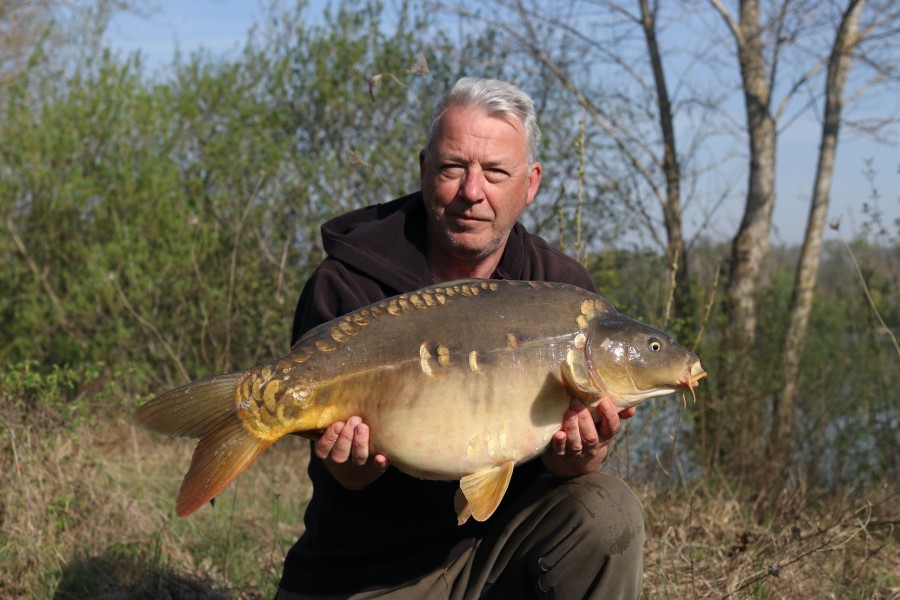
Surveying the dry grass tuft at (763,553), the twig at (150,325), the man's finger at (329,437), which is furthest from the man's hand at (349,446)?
the twig at (150,325)

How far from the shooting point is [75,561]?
315 centimetres

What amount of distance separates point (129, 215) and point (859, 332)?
175 inches

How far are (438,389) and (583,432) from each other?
12.0 inches

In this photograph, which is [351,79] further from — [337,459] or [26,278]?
[337,459]

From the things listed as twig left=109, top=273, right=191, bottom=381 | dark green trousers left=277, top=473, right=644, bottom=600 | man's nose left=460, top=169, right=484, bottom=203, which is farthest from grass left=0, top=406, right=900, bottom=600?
twig left=109, top=273, right=191, bottom=381

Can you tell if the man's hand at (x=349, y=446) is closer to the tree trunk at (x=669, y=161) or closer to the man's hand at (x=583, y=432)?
the man's hand at (x=583, y=432)

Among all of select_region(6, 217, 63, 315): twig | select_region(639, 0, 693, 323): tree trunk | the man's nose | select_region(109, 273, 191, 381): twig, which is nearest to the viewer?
the man's nose

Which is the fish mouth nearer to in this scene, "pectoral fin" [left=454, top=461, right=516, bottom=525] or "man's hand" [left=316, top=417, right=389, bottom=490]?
"pectoral fin" [left=454, top=461, right=516, bottom=525]

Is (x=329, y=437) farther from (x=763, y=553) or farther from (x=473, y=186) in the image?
(x=763, y=553)

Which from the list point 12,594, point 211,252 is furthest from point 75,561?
point 211,252

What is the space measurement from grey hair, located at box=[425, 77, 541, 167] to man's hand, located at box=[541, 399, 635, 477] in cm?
76

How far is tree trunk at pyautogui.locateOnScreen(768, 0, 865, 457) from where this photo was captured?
17.8 ft

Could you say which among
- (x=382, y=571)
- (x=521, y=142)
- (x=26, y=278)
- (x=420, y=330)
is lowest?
(x=26, y=278)

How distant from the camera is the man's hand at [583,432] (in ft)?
6.22
